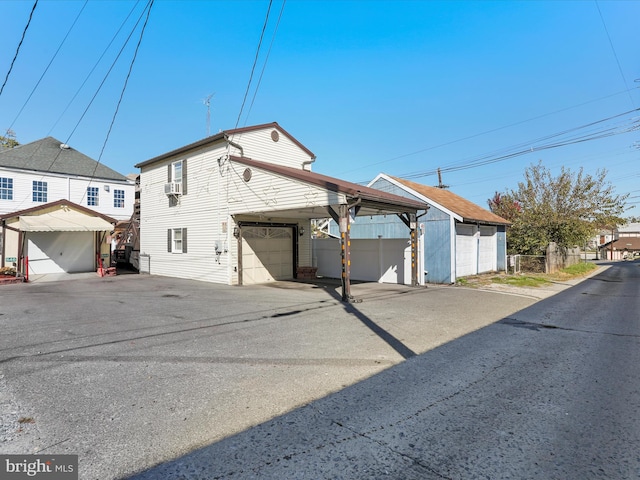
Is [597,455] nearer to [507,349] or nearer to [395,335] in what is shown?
[507,349]

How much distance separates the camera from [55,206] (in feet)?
55.7

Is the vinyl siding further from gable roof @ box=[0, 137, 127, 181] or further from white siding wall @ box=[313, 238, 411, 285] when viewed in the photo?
gable roof @ box=[0, 137, 127, 181]

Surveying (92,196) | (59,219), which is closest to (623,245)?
(92,196)

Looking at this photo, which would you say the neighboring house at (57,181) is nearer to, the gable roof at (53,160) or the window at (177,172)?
the gable roof at (53,160)

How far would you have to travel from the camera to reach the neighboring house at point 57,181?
802 inches

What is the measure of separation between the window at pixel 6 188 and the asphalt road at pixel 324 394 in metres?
16.5

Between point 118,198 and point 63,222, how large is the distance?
29.5 feet

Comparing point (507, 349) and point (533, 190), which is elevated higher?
point (533, 190)

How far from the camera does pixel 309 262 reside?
17734 millimetres

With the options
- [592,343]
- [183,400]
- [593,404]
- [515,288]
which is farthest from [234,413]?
[515,288]

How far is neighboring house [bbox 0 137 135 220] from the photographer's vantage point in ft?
66.8

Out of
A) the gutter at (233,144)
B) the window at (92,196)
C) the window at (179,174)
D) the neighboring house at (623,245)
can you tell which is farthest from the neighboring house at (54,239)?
the neighboring house at (623,245)

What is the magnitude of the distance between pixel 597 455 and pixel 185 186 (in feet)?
54.7

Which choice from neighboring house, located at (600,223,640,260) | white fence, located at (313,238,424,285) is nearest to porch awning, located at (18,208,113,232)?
white fence, located at (313,238,424,285)
